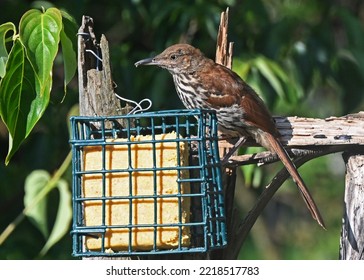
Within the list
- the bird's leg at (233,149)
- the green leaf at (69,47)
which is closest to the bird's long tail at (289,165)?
the bird's leg at (233,149)

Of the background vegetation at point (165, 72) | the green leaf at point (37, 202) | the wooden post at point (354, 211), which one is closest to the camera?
the wooden post at point (354, 211)

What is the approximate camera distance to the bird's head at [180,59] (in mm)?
4574

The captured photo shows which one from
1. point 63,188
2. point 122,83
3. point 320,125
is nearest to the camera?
point 320,125

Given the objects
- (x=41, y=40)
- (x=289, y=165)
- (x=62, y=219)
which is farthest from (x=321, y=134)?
(x=62, y=219)

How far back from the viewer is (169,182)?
3.63 m

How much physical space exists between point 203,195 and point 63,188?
62.7 inches

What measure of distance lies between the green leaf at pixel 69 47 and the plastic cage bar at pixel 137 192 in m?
0.19

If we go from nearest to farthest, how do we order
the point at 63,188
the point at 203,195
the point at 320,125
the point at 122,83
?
the point at 203,195
the point at 320,125
the point at 63,188
the point at 122,83

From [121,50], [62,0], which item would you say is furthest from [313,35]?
[62,0]

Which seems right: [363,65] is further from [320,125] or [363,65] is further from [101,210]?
[101,210]

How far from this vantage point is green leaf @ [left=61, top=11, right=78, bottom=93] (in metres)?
3.60

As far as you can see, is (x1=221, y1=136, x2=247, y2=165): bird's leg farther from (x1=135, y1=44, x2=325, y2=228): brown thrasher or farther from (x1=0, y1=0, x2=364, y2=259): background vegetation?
(x1=0, y1=0, x2=364, y2=259): background vegetation

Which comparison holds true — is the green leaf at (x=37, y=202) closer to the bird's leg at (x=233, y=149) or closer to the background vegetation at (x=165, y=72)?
the background vegetation at (x=165, y=72)
